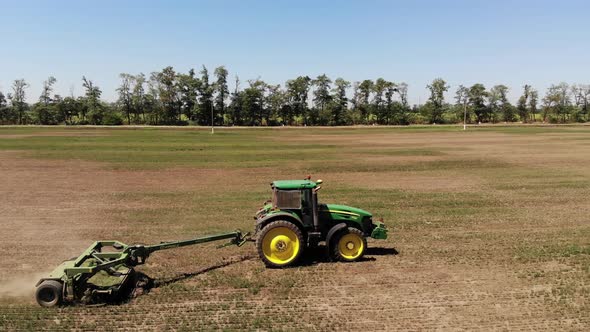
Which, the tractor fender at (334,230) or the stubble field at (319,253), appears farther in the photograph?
the tractor fender at (334,230)

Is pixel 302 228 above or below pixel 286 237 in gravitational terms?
above

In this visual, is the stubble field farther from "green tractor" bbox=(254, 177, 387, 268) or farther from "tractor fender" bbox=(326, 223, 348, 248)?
"tractor fender" bbox=(326, 223, 348, 248)

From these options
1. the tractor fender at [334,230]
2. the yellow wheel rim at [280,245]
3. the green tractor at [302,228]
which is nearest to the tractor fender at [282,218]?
the green tractor at [302,228]

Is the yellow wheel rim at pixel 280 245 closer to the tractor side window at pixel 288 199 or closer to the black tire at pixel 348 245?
the tractor side window at pixel 288 199

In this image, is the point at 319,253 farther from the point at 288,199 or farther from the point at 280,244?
the point at 288,199

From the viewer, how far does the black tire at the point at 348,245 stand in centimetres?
1148

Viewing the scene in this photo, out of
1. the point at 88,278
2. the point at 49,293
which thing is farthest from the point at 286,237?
the point at 49,293

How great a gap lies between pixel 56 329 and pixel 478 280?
9385 millimetres

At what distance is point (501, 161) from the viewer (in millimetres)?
33469

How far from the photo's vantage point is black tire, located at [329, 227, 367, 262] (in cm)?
1148

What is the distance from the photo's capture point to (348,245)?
38.0ft

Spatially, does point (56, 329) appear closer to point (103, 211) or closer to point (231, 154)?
point (103, 211)

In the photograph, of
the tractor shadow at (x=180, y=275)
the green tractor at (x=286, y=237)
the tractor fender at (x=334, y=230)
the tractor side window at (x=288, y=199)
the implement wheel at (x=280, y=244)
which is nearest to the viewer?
the tractor shadow at (x=180, y=275)

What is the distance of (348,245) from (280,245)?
1877 millimetres
